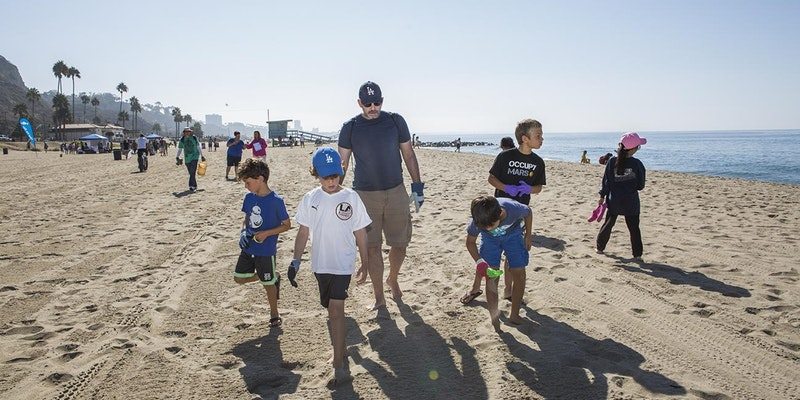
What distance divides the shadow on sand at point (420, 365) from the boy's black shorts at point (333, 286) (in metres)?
0.70

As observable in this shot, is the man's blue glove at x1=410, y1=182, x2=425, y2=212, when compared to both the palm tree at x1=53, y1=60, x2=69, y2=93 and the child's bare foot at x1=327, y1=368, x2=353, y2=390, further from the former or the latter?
the palm tree at x1=53, y1=60, x2=69, y2=93

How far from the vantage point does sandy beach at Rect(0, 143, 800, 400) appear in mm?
3395

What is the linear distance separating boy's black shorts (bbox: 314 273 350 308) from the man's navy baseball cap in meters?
1.82

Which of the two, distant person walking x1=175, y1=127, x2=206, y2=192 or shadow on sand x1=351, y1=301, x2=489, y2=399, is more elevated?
distant person walking x1=175, y1=127, x2=206, y2=192

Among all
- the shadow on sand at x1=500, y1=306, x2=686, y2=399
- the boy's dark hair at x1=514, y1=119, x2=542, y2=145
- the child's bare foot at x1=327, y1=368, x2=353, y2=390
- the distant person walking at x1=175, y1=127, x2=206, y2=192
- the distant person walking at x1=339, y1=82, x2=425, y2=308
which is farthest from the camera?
the distant person walking at x1=175, y1=127, x2=206, y2=192

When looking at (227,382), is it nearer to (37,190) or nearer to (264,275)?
(264,275)

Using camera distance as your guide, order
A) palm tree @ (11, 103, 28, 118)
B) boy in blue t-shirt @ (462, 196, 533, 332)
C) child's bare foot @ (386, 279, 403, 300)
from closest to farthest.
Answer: boy in blue t-shirt @ (462, 196, 533, 332) < child's bare foot @ (386, 279, 403, 300) < palm tree @ (11, 103, 28, 118)

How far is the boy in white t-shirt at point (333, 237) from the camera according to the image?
11.1ft

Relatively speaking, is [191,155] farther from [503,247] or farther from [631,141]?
[503,247]

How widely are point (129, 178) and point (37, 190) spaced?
373cm

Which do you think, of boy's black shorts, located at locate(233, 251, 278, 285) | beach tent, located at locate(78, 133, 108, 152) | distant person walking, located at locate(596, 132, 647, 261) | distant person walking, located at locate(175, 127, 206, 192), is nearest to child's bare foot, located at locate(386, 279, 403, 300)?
boy's black shorts, located at locate(233, 251, 278, 285)

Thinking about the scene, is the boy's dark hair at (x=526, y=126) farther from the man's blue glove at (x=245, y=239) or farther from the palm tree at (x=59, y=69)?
the palm tree at (x=59, y=69)

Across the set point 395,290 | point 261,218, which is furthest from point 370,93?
point 395,290

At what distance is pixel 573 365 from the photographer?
3627 millimetres
